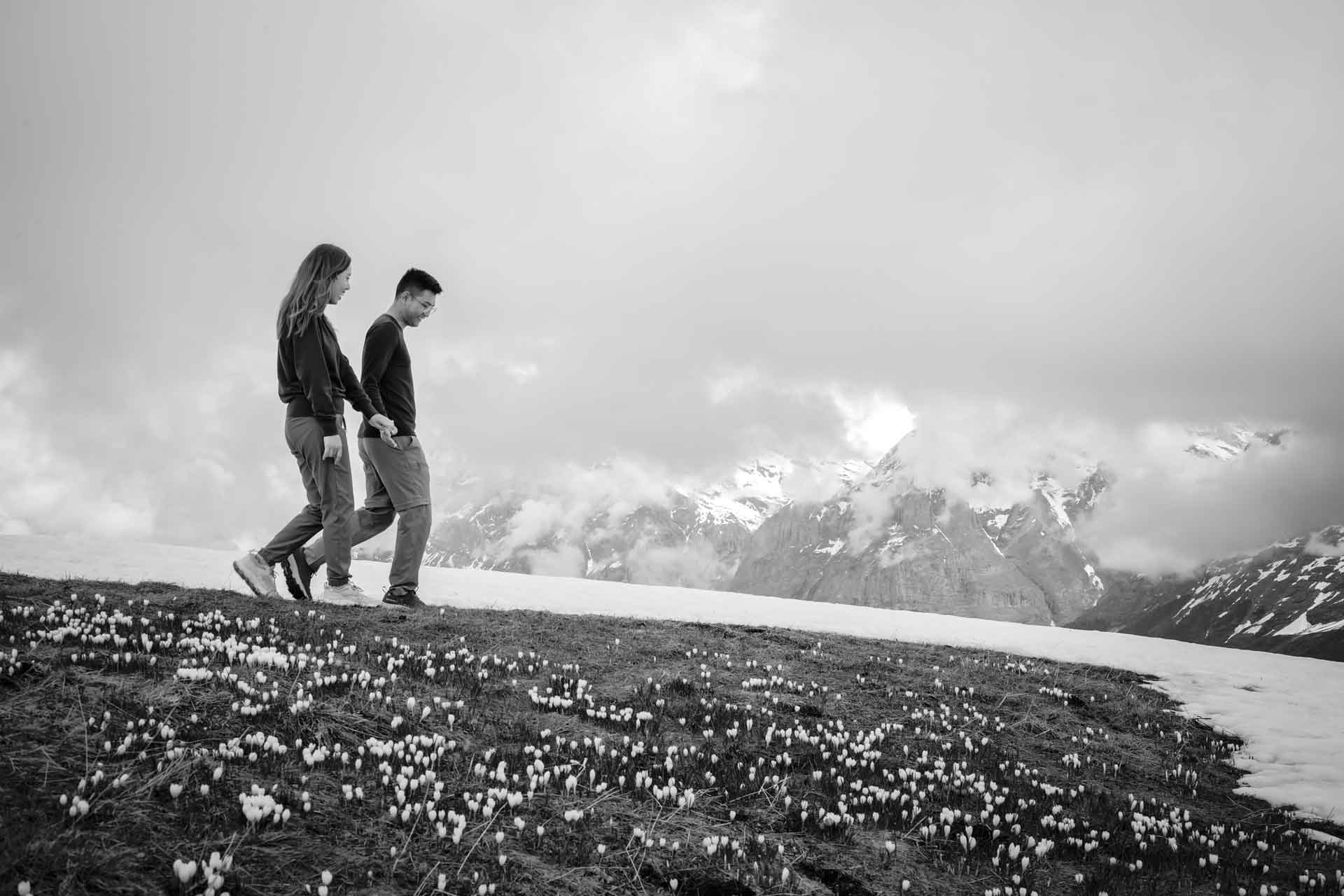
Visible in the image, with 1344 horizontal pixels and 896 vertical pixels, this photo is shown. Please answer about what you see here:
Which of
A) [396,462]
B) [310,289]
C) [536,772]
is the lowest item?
[536,772]

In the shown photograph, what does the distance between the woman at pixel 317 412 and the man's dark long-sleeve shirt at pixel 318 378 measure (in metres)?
0.01

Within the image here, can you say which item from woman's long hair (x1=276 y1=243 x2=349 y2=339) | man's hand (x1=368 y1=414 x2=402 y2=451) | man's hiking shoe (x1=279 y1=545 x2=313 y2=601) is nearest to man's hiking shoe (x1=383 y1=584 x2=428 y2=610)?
man's hiking shoe (x1=279 y1=545 x2=313 y2=601)

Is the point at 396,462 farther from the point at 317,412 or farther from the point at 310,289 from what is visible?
the point at 310,289

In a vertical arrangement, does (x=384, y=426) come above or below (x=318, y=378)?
below

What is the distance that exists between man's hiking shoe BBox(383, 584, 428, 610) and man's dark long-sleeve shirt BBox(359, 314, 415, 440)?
245 centimetres

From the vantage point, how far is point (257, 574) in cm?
1109

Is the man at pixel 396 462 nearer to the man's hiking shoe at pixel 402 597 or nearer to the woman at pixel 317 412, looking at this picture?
the man's hiking shoe at pixel 402 597

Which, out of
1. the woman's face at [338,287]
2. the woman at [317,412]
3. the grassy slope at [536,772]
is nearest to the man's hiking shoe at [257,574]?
the woman at [317,412]

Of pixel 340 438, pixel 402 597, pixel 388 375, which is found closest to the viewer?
pixel 340 438

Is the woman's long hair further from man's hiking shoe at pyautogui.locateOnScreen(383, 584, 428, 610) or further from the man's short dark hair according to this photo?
man's hiking shoe at pyautogui.locateOnScreen(383, 584, 428, 610)

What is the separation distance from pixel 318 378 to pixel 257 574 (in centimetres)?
324

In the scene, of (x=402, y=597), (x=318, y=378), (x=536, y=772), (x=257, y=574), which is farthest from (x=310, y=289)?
(x=536, y=772)

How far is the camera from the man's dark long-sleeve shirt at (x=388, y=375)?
1141 cm

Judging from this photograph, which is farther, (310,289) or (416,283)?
(416,283)
